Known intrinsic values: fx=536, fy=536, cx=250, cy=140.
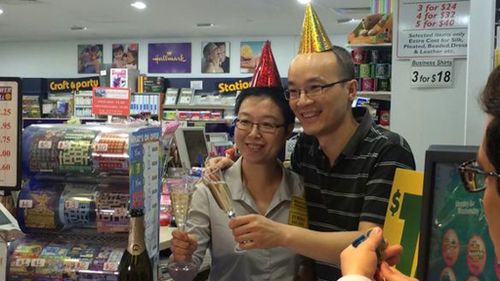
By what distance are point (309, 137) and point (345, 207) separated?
0.35 m

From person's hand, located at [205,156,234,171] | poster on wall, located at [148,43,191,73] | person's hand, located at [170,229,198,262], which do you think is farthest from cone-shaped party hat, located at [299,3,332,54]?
poster on wall, located at [148,43,191,73]

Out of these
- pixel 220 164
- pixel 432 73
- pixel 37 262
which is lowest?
pixel 37 262

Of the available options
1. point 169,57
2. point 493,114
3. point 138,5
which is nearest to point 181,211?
point 493,114

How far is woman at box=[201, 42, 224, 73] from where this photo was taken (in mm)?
13094

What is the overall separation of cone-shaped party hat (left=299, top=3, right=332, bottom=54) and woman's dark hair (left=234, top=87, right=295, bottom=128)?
6.9 inches

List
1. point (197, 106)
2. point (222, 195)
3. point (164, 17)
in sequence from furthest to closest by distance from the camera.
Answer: point (197, 106) < point (164, 17) < point (222, 195)

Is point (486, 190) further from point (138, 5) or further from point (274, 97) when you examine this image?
point (138, 5)

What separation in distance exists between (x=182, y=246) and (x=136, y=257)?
0.74ft

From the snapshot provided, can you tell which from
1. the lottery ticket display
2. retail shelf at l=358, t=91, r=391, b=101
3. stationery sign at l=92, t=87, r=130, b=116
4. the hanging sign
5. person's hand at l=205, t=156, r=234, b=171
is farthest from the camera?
the hanging sign

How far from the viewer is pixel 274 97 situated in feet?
5.82

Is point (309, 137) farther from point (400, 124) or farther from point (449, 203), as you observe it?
point (400, 124)

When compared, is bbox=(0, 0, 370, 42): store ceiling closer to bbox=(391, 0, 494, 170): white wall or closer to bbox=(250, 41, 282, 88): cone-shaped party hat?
bbox=(391, 0, 494, 170): white wall

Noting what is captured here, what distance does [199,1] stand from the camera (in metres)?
8.61

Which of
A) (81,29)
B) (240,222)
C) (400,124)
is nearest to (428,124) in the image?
(400,124)
